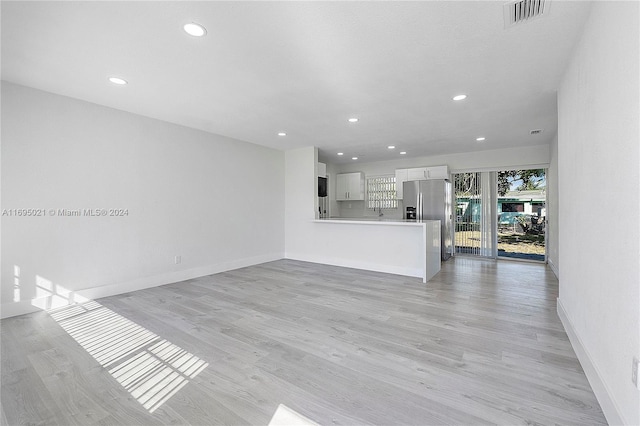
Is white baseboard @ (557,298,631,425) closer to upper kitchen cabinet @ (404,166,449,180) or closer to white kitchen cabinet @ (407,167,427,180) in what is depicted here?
upper kitchen cabinet @ (404,166,449,180)

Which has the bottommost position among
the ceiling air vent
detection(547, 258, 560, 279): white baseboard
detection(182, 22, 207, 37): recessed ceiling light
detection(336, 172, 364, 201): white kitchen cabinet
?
detection(547, 258, 560, 279): white baseboard

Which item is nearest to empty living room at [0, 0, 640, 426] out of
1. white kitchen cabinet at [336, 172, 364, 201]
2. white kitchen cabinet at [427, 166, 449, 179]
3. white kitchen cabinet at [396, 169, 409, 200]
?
white kitchen cabinet at [427, 166, 449, 179]

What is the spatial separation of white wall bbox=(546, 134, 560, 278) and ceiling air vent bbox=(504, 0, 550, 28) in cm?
382

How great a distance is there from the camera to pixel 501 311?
10.3ft

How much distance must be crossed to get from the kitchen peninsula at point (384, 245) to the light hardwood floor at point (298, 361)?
40.7 inches

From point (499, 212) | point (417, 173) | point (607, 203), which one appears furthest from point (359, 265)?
point (499, 212)

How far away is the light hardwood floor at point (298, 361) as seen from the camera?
1.61 m

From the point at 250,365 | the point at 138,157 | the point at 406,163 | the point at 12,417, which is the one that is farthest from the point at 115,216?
the point at 406,163

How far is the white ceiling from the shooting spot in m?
1.90

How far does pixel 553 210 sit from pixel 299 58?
5388 millimetres

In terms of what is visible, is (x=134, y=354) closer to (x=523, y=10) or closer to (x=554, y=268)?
(x=523, y=10)

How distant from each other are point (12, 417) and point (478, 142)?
22.3ft


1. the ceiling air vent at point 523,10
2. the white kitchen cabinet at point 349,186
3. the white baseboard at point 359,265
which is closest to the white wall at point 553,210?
the white baseboard at point 359,265

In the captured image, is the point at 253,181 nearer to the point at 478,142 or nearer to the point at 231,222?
the point at 231,222
